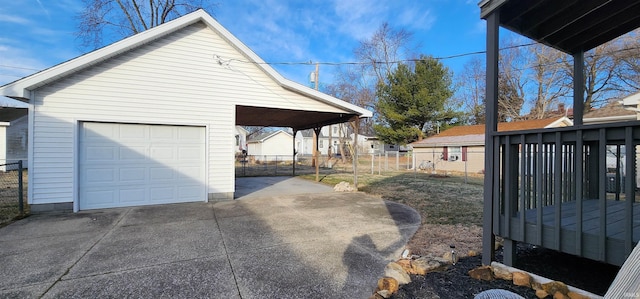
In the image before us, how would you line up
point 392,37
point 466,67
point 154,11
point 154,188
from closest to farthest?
point 154,188 → point 154,11 → point 392,37 → point 466,67

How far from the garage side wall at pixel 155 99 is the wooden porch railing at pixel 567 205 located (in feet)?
19.5

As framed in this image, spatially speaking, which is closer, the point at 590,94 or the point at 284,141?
the point at 590,94

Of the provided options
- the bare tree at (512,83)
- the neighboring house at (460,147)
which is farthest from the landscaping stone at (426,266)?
the bare tree at (512,83)

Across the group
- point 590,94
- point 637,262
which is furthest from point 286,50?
point 590,94

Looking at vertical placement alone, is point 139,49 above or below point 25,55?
below

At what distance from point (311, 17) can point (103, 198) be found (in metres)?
11.8

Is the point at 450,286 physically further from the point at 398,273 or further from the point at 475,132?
the point at 475,132

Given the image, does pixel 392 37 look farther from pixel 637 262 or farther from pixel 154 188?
pixel 637 262

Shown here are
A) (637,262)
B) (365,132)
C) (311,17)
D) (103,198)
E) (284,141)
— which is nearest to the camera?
(637,262)

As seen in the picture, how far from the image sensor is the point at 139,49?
636 centimetres

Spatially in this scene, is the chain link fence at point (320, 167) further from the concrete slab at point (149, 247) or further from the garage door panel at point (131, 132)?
the concrete slab at point (149, 247)

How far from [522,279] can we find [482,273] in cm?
32

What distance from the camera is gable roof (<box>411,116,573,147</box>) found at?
16.2 meters

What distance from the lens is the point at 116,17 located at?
15.2 m
